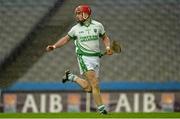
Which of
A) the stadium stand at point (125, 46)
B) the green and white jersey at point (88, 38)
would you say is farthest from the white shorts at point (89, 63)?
the stadium stand at point (125, 46)

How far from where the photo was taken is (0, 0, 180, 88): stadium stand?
11523 mm

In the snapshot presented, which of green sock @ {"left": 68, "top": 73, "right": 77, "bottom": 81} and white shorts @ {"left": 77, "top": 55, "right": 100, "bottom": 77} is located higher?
white shorts @ {"left": 77, "top": 55, "right": 100, "bottom": 77}

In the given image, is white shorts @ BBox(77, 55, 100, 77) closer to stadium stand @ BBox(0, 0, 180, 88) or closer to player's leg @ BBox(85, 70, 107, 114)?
player's leg @ BBox(85, 70, 107, 114)

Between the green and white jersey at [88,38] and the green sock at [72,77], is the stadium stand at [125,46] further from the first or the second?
the green and white jersey at [88,38]

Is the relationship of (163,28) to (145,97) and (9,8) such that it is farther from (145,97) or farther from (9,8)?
(9,8)

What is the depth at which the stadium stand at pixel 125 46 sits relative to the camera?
37.8ft

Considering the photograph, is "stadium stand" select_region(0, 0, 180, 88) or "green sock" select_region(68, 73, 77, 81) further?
"stadium stand" select_region(0, 0, 180, 88)

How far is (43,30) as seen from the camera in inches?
483

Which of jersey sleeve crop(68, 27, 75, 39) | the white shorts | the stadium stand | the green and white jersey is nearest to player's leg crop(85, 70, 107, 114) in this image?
the white shorts

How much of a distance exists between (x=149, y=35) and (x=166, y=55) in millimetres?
514

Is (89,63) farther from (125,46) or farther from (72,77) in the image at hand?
(125,46)

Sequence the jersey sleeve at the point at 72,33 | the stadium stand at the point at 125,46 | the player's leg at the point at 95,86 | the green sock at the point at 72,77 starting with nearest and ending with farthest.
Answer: the player's leg at the point at 95,86
the jersey sleeve at the point at 72,33
the green sock at the point at 72,77
the stadium stand at the point at 125,46

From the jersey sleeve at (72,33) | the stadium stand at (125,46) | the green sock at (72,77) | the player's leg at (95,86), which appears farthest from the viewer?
the stadium stand at (125,46)

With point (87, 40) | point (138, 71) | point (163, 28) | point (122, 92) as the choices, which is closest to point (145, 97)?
point (122, 92)
